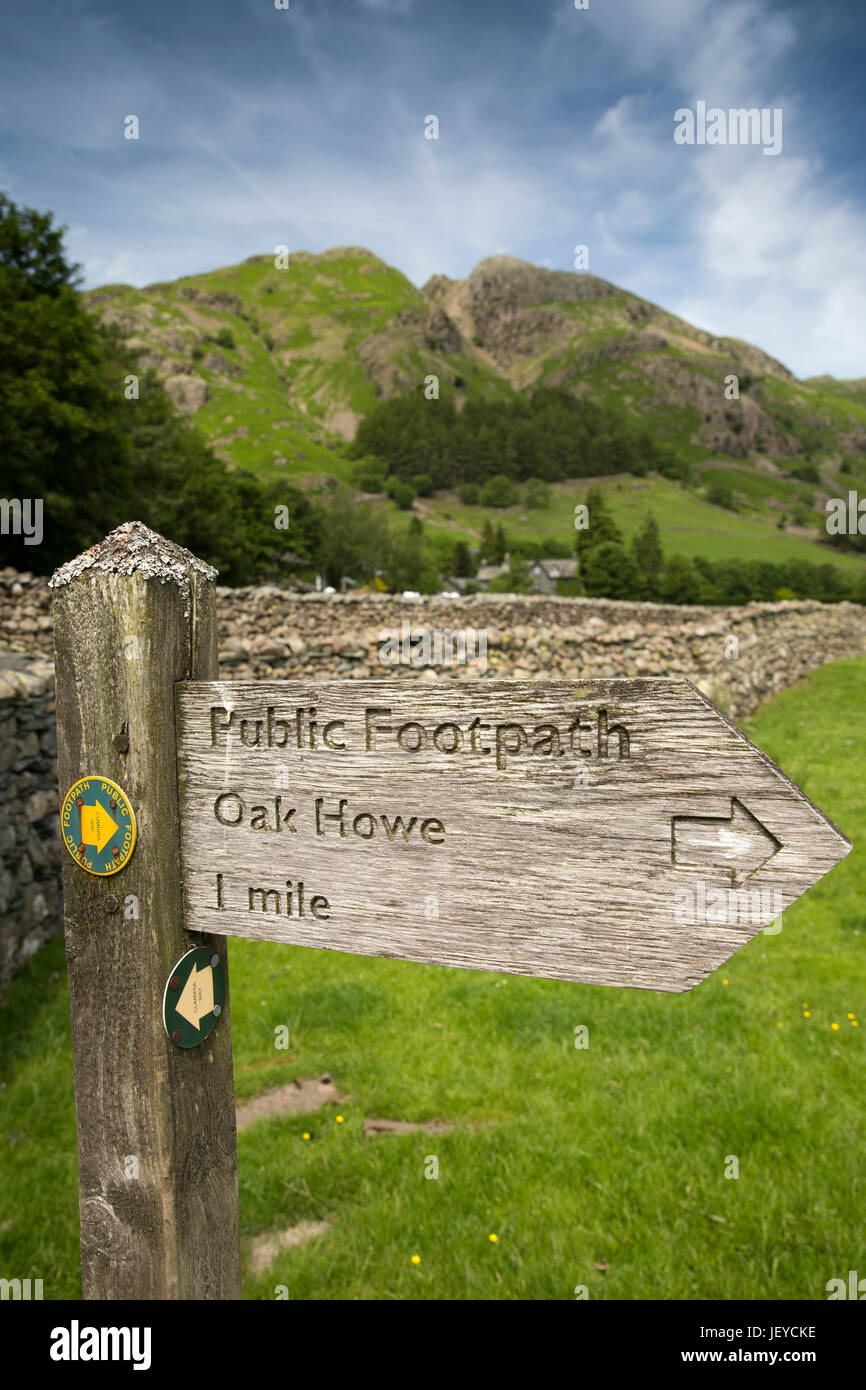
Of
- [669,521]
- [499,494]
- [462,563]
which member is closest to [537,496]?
[499,494]

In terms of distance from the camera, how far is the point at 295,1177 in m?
3.26

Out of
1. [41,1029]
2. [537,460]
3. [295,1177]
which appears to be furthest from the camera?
[537,460]

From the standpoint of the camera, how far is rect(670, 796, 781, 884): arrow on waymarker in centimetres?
101

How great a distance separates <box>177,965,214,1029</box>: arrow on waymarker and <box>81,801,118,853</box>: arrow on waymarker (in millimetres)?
318

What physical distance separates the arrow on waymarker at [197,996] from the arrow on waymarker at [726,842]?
99cm

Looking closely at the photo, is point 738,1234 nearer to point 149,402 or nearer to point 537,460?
point 149,402

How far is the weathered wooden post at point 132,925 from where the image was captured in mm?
1383

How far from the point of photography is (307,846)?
1.32 meters

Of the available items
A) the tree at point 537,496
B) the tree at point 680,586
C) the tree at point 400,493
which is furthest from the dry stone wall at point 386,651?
the tree at point 537,496

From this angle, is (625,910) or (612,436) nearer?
(625,910)

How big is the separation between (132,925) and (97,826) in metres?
0.21

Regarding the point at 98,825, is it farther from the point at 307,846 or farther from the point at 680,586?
the point at 680,586

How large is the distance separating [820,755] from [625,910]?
408 inches

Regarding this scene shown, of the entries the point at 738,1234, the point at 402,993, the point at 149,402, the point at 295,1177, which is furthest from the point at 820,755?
the point at 149,402
